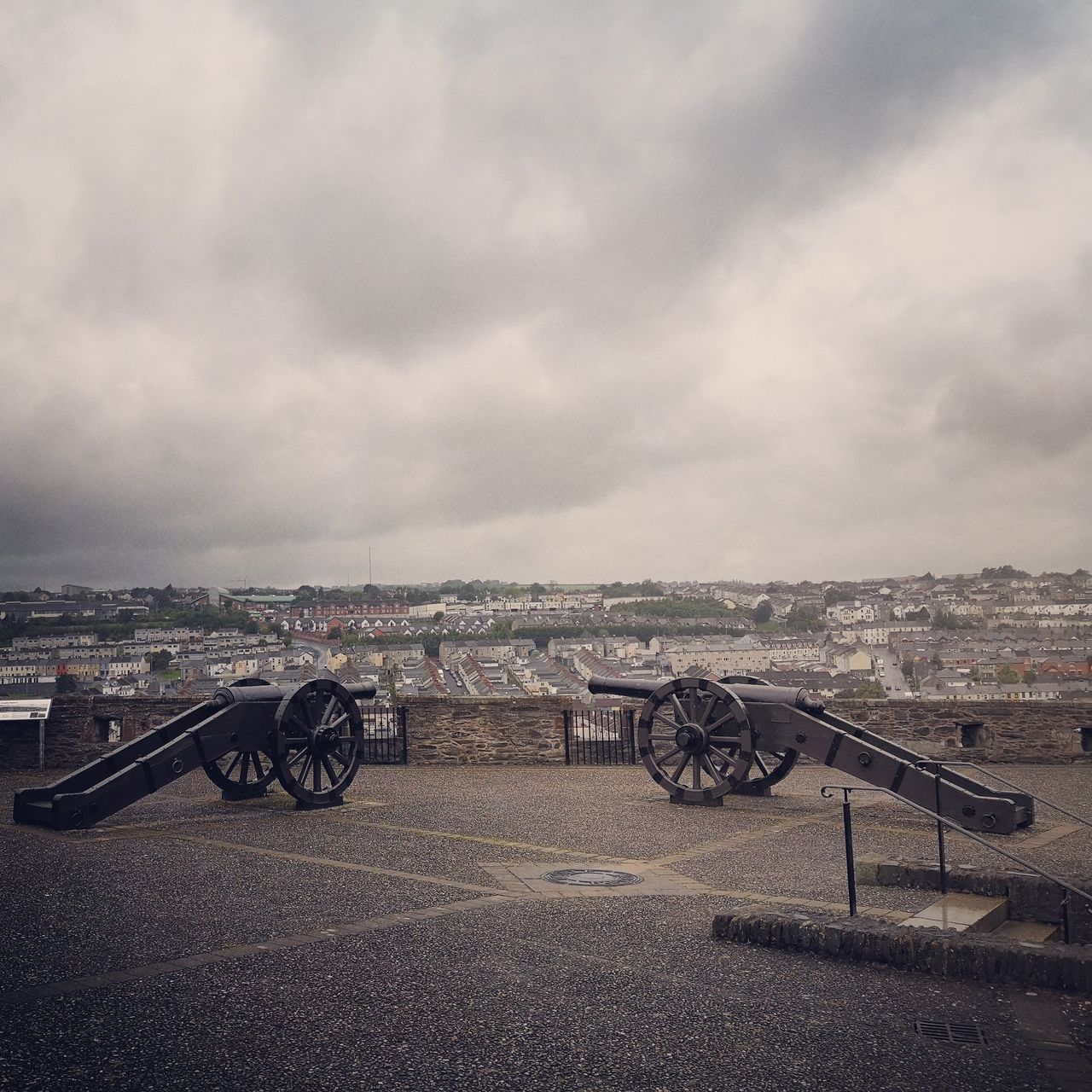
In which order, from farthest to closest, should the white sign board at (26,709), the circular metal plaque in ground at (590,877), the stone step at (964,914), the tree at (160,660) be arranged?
the tree at (160,660), the white sign board at (26,709), the circular metal plaque in ground at (590,877), the stone step at (964,914)

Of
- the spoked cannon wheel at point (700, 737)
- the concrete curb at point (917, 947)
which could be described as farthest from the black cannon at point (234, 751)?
the concrete curb at point (917, 947)

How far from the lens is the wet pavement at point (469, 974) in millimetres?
3721

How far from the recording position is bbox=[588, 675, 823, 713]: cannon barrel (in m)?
10.4

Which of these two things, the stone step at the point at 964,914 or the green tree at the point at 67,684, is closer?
the stone step at the point at 964,914

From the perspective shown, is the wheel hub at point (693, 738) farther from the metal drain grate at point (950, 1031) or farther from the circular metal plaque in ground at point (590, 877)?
the metal drain grate at point (950, 1031)

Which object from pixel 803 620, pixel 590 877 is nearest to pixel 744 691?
pixel 590 877

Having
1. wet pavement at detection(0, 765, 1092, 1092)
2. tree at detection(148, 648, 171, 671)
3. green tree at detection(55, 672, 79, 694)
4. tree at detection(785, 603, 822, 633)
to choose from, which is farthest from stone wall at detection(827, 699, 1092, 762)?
tree at detection(148, 648, 171, 671)

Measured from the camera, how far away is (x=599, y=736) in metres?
15.0

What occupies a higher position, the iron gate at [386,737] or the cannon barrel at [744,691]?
the cannon barrel at [744,691]

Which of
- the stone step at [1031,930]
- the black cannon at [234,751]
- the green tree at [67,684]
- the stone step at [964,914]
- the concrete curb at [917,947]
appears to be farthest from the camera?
the green tree at [67,684]

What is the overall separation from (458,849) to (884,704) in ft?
26.8

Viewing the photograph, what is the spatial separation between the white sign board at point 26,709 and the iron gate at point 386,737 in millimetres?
4326

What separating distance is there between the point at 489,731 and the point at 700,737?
185 inches

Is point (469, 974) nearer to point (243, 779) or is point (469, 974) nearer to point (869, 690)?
point (243, 779)
